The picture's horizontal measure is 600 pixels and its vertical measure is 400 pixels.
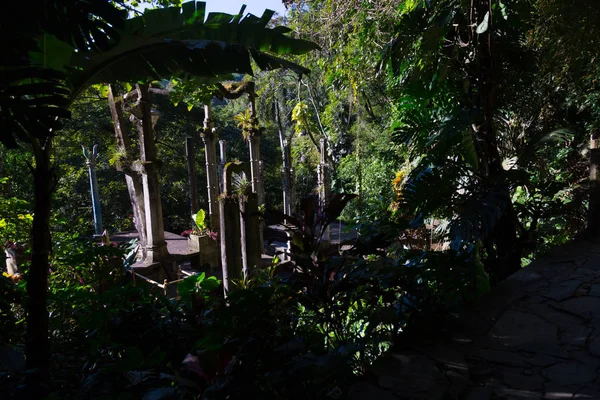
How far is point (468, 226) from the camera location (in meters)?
2.83

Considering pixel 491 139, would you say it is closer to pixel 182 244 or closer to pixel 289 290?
pixel 289 290

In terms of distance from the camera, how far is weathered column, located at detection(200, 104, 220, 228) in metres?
9.85

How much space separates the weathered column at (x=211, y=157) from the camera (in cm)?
985

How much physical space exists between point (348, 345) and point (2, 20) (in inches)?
64.8

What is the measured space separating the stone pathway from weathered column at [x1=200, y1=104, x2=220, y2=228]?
811cm

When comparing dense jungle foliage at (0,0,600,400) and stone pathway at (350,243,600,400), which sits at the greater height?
dense jungle foliage at (0,0,600,400)

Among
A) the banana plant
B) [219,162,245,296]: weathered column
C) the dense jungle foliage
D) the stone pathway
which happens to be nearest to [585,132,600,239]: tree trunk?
the dense jungle foliage

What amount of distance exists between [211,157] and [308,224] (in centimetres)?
858

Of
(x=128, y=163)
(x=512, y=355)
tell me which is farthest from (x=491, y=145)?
(x=128, y=163)

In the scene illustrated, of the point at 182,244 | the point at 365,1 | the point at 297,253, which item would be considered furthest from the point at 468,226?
the point at 182,244

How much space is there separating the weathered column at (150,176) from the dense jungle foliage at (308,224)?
311cm

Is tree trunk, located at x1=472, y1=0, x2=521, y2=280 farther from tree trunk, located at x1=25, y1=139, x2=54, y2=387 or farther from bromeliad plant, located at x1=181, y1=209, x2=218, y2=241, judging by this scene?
bromeliad plant, located at x1=181, y1=209, x2=218, y2=241

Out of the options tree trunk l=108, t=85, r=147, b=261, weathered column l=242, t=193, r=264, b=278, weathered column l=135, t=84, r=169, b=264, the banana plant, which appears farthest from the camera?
tree trunk l=108, t=85, r=147, b=261

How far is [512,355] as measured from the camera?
209 centimetres
